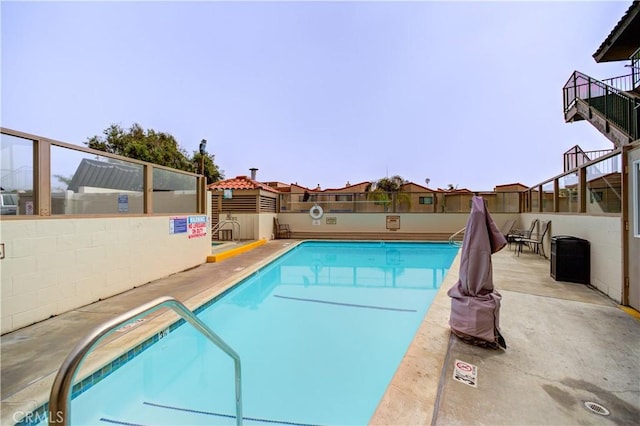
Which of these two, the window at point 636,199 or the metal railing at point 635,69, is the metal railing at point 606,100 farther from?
the window at point 636,199

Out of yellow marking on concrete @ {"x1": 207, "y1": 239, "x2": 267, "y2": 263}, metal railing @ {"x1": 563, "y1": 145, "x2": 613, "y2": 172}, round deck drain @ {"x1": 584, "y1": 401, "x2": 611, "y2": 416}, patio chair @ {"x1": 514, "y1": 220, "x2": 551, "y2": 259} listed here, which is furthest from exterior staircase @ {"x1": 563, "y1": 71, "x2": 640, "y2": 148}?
yellow marking on concrete @ {"x1": 207, "y1": 239, "x2": 267, "y2": 263}

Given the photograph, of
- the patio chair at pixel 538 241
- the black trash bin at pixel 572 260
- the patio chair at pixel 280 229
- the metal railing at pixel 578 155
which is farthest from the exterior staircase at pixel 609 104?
the patio chair at pixel 280 229

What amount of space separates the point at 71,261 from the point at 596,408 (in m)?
5.71

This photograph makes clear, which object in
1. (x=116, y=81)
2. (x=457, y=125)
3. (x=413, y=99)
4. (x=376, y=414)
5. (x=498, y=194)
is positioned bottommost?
(x=376, y=414)

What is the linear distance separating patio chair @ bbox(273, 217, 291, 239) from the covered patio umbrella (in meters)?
11.0

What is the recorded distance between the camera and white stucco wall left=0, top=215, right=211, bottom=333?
10.4ft

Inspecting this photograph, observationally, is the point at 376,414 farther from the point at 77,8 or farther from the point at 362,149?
the point at 362,149

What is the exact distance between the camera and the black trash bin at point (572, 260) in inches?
197

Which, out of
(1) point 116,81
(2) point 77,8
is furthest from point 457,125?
(1) point 116,81

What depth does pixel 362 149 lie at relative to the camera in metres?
20.1

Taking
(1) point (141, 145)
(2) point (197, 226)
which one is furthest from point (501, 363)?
(1) point (141, 145)

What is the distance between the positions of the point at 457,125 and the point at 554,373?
13427 mm

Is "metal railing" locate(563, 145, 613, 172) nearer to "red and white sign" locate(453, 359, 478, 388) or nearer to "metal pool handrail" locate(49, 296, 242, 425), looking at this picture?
"red and white sign" locate(453, 359, 478, 388)
